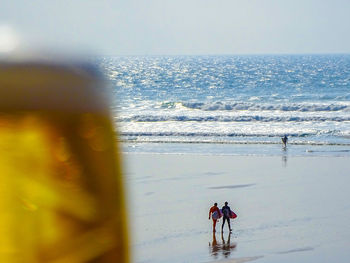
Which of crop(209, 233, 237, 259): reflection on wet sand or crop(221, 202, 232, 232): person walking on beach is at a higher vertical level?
crop(221, 202, 232, 232): person walking on beach

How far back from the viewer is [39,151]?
0.80 m

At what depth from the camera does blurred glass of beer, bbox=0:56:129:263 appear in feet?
2.56

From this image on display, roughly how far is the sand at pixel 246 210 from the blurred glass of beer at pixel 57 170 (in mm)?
7830

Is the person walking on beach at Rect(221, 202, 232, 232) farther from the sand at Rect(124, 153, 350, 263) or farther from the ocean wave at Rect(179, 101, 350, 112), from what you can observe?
the ocean wave at Rect(179, 101, 350, 112)

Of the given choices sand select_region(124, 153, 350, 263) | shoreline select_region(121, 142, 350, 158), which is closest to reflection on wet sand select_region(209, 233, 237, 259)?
sand select_region(124, 153, 350, 263)

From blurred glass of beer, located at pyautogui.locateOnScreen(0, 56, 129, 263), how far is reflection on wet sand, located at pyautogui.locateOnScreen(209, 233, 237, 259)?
510 inches

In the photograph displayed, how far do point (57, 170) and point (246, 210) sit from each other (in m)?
17.1

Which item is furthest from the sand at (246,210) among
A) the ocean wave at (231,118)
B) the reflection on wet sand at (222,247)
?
the ocean wave at (231,118)

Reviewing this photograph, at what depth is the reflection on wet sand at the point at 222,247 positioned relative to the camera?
13.8 metres

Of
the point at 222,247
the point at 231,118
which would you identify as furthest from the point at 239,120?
the point at 222,247

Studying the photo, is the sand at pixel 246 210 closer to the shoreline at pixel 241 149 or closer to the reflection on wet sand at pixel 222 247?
the reflection on wet sand at pixel 222 247

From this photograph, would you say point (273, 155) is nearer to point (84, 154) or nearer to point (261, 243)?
point (261, 243)

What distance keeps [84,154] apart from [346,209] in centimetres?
1763

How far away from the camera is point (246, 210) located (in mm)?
17672
